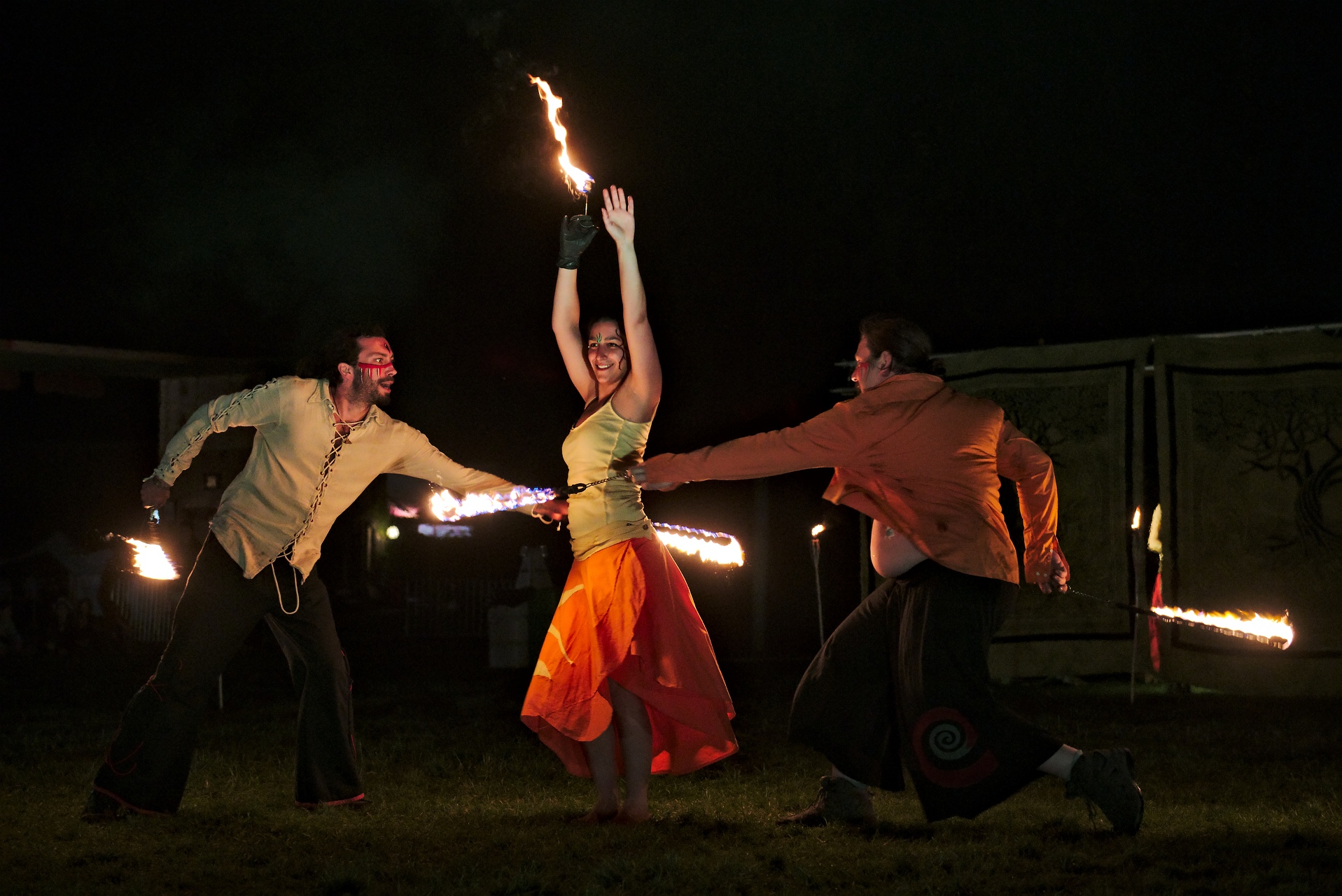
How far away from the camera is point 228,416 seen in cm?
497

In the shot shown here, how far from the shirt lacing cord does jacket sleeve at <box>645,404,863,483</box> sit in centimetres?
152

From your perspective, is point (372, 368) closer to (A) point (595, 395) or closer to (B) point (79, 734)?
(A) point (595, 395)

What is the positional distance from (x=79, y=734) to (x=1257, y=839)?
6460 mm

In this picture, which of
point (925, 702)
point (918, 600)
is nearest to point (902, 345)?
point (918, 600)

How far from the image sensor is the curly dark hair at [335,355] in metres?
5.15

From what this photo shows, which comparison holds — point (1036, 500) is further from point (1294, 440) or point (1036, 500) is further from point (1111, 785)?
point (1294, 440)

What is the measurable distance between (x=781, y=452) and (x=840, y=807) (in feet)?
4.47

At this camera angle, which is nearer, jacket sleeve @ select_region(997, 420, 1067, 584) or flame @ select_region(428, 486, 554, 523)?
jacket sleeve @ select_region(997, 420, 1067, 584)

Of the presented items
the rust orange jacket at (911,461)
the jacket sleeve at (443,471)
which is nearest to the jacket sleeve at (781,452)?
the rust orange jacket at (911,461)

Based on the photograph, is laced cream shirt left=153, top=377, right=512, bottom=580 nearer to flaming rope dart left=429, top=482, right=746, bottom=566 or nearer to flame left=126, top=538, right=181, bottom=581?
flaming rope dart left=429, top=482, right=746, bottom=566

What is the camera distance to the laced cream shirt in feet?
16.1

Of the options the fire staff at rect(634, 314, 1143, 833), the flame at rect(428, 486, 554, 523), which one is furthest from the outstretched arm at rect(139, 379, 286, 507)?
the fire staff at rect(634, 314, 1143, 833)

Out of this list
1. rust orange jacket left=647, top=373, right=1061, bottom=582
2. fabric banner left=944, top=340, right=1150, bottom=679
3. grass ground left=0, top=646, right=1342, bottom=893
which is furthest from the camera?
fabric banner left=944, top=340, right=1150, bottom=679

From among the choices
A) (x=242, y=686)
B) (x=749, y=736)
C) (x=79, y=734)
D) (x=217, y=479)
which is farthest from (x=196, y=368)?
(x=749, y=736)
